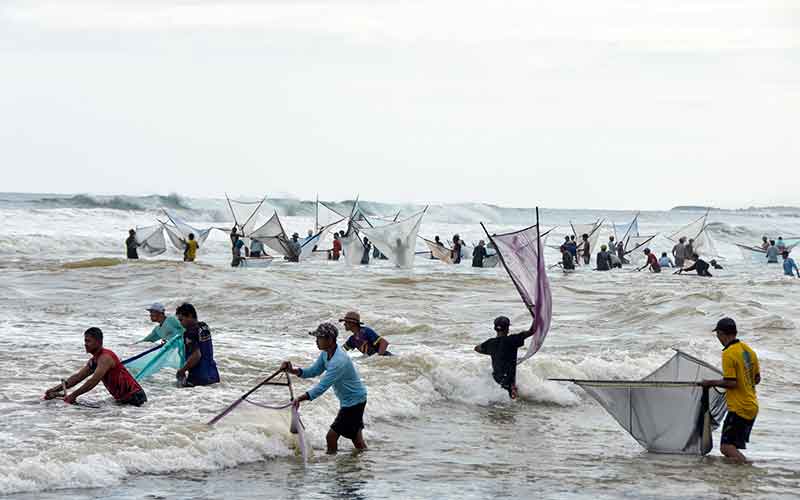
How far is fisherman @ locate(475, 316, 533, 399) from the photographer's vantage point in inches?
477

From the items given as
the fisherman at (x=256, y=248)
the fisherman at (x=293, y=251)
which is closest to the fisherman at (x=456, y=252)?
the fisherman at (x=293, y=251)

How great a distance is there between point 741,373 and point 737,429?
1.73ft

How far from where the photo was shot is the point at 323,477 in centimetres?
860

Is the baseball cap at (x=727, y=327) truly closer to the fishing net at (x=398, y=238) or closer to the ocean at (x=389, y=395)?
the ocean at (x=389, y=395)

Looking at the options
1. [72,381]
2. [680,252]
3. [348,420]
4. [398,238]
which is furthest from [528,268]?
[680,252]

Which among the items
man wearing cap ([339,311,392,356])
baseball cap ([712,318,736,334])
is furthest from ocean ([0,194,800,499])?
baseball cap ([712,318,736,334])

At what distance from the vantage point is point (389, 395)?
12273 mm

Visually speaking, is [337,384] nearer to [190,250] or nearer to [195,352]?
[195,352]

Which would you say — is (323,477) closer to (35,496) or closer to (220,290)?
(35,496)

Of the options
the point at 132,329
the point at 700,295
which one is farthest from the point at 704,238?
the point at 132,329

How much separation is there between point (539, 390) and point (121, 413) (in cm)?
498

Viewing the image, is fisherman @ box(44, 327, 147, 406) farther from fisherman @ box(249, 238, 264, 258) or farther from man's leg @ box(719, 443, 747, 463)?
fisherman @ box(249, 238, 264, 258)

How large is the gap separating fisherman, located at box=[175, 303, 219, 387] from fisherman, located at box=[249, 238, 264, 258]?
75.1ft

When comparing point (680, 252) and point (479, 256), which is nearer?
point (680, 252)
